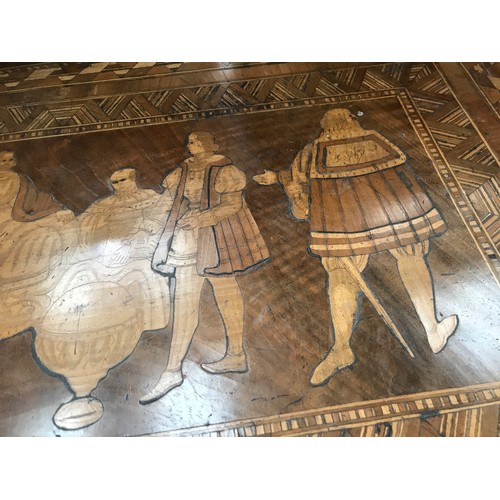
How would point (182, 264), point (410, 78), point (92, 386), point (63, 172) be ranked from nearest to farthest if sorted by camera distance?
point (92, 386), point (182, 264), point (63, 172), point (410, 78)

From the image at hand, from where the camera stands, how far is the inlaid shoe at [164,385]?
285 centimetres

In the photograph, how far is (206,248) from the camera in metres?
3.34

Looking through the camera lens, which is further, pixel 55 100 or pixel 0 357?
pixel 55 100

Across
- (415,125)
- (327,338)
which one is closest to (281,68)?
(415,125)

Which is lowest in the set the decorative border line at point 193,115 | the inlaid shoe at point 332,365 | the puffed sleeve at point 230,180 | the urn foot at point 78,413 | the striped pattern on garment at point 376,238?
the urn foot at point 78,413

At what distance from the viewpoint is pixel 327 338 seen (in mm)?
2979

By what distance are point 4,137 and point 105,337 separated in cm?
172

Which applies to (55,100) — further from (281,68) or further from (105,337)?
(105,337)

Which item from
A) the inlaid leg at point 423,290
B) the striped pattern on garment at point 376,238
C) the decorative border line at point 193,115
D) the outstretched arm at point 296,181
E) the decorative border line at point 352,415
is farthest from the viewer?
the decorative border line at point 193,115

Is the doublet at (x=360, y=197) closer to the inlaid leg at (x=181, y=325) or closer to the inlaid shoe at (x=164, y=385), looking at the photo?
the inlaid leg at (x=181, y=325)

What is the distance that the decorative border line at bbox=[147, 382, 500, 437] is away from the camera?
2.73 meters

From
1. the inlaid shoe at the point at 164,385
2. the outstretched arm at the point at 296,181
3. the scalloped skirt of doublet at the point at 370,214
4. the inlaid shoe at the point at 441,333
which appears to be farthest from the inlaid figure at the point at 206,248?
the inlaid shoe at the point at 441,333

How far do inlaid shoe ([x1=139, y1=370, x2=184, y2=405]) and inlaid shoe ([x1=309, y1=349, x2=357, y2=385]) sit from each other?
63 centimetres

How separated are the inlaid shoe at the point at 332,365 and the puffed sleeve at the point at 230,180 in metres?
1.18
